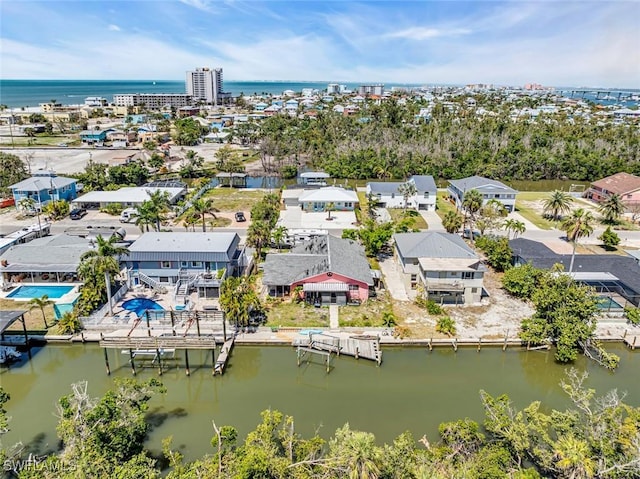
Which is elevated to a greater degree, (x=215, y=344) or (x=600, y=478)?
(x=600, y=478)

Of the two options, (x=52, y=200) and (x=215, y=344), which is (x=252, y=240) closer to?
(x=215, y=344)

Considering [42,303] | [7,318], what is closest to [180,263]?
[42,303]

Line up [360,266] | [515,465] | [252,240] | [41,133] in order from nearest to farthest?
[515,465] < [360,266] < [252,240] < [41,133]

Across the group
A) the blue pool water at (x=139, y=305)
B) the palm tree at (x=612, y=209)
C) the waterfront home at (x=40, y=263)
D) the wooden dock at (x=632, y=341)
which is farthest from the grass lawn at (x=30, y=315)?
the palm tree at (x=612, y=209)

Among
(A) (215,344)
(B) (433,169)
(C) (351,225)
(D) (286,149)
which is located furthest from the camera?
(D) (286,149)

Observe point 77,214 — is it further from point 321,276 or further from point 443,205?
Answer: point 443,205

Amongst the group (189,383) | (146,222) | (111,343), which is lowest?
(189,383)

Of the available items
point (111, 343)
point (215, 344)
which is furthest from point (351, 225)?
point (111, 343)

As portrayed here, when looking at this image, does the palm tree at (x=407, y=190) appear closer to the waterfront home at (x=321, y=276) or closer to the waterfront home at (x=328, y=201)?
the waterfront home at (x=328, y=201)
